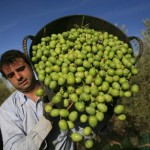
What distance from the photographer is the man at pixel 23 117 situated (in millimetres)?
2965

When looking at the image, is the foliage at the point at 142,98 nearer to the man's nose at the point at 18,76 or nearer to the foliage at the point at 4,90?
the man's nose at the point at 18,76

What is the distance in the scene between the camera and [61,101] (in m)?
2.63

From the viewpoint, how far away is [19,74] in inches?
131

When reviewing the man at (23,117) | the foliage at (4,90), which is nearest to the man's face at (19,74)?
the man at (23,117)

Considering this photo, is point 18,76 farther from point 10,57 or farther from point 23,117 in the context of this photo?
point 23,117

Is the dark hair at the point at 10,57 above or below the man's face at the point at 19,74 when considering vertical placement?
above

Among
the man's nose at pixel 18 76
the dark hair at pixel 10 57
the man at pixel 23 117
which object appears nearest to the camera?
the man at pixel 23 117

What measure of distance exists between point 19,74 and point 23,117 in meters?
0.46

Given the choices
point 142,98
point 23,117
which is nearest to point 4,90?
point 142,98

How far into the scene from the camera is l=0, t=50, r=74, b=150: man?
9.73 ft

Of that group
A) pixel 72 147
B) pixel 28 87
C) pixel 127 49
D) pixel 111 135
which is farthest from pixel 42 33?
pixel 111 135

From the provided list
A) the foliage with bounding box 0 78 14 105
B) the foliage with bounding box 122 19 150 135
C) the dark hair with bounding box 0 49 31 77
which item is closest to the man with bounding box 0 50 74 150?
the dark hair with bounding box 0 49 31 77

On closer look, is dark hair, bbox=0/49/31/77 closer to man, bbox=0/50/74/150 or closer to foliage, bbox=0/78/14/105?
Answer: man, bbox=0/50/74/150

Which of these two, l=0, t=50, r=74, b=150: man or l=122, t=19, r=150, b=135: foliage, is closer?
l=0, t=50, r=74, b=150: man
